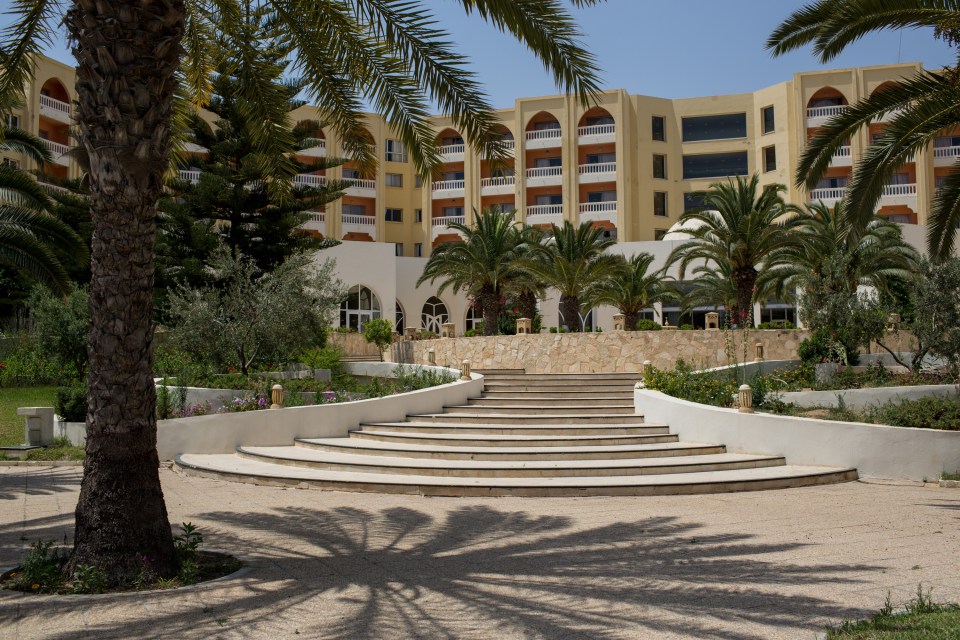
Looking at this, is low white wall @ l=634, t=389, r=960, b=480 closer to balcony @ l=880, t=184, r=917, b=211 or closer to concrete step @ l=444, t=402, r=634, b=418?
concrete step @ l=444, t=402, r=634, b=418

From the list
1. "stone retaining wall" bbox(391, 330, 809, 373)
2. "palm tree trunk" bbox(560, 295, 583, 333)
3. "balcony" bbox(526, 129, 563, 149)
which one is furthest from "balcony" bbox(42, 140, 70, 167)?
"balcony" bbox(526, 129, 563, 149)

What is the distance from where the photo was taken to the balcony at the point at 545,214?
154 ft

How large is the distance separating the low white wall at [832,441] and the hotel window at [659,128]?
123 feet

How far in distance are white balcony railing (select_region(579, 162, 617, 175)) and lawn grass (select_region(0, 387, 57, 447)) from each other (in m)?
33.4

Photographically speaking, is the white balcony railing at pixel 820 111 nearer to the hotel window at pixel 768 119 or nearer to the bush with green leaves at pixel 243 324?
the hotel window at pixel 768 119

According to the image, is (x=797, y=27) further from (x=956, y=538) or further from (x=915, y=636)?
(x=915, y=636)

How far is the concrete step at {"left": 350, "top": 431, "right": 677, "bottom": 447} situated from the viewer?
1348cm

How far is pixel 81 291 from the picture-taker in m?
21.5

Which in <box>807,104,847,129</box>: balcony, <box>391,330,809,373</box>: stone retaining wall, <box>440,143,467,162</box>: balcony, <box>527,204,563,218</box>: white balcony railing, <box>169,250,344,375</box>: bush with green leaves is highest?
<box>807,104,847,129</box>: balcony

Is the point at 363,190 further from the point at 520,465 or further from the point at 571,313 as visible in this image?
the point at 520,465

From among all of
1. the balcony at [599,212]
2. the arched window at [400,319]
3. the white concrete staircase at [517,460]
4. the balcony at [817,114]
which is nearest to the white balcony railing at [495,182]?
the balcony at [599,212]

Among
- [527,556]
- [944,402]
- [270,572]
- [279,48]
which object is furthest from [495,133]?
[944,402]

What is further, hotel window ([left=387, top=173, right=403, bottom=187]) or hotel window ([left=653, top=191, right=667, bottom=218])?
hotel window ([left=387, top=173, right=403, bottom=187])

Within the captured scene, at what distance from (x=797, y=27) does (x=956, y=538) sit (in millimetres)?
5966
